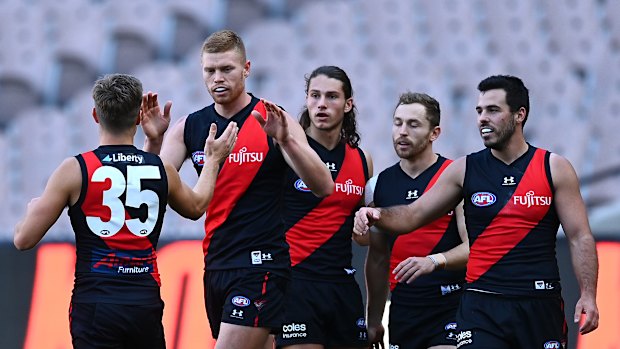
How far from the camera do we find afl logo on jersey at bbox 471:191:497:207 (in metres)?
5.78

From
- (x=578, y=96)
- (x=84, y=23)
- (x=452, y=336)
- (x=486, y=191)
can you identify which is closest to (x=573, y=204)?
(x=486, y=191)

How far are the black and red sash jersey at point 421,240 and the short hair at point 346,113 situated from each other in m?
0.39

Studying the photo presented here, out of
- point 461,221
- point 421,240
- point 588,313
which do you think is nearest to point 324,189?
point 421,240

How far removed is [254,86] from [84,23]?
3.00 metres

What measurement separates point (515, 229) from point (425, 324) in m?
1.19

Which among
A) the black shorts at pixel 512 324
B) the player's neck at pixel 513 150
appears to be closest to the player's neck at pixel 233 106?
the player's neck at pixel 513 150

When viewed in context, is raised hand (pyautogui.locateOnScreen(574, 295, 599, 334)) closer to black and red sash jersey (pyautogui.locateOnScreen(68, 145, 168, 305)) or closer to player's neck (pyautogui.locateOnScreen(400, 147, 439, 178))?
player's neck (pyautogui.locateOnScreen(400, 147, 439, 178))

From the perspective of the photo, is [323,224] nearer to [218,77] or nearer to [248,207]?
[248,207]

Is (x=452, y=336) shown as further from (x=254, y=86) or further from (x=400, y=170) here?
(x=254, y=86)

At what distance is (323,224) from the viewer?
260 inches

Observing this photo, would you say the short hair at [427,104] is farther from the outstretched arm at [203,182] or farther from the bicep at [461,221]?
the outstretched arm at [203,182]

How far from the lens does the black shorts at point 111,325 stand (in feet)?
15.9

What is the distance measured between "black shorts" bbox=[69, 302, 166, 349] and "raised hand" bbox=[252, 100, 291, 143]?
1.22m

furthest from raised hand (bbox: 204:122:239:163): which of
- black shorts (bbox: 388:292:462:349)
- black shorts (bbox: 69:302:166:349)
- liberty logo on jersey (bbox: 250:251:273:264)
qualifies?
black shorts (bbox: 388:292:462:349)
